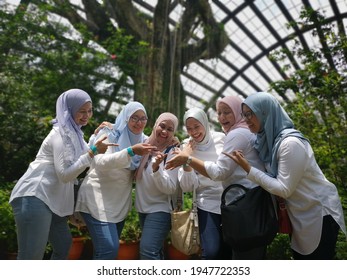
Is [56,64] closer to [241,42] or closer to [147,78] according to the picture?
[147,78]

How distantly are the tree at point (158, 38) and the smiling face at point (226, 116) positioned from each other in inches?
216

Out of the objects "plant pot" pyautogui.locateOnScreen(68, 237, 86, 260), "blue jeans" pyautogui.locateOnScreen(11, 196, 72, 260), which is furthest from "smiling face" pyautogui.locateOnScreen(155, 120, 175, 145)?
"plant pot" pyautogui.locateOnScreen(68, 237, 86, 260)

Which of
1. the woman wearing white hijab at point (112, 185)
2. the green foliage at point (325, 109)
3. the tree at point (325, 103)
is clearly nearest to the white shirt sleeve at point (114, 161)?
the woman wearing white hijab at point (112, 185)

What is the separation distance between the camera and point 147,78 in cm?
801

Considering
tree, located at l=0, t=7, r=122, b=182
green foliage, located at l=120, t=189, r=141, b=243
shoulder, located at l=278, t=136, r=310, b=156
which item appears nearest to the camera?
shoulder, located at l=278, t=136, r=310, b=156

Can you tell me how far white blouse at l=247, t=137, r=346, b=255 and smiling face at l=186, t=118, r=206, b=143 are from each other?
1.73 ft

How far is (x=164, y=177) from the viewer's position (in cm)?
204

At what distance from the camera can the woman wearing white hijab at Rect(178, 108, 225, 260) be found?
6.22 ft

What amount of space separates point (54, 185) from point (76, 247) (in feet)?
5.93

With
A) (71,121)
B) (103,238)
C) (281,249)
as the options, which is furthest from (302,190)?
(281,249)

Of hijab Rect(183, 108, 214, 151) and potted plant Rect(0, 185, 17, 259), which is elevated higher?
hijab Rect(183, 108, 214, 151)

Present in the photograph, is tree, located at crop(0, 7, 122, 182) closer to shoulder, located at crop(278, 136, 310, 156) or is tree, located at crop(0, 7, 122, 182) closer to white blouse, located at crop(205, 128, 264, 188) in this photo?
white blouse, located at crop(205, 128, 264, 188)

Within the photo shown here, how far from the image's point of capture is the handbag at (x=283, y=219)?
171 centimetres

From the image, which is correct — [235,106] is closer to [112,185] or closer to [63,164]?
[112,185]
